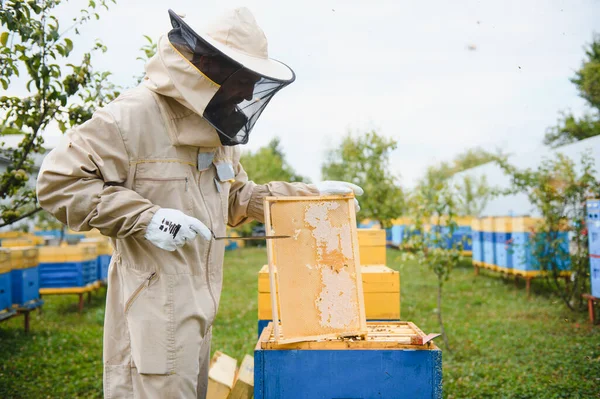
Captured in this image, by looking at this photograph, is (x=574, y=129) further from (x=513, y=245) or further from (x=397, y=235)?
(x=513, y=245)

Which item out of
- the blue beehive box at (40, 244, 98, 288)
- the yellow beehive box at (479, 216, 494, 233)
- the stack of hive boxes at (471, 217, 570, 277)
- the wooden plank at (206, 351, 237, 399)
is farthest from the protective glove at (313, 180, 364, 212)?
the yellow beehive box at (479, 216, 494, 233)

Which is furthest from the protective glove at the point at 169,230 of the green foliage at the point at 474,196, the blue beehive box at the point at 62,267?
the green foliage at the point at 474,196

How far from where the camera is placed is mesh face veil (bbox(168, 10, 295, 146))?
1.76m

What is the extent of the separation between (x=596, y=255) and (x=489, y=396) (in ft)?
7.70

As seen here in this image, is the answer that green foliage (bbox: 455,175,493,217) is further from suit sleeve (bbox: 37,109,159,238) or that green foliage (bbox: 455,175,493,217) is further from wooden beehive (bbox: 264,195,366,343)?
suit sleeve (bbox: 37,109,159,238)

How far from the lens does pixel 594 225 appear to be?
16.8 ft

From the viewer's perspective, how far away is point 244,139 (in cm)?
194

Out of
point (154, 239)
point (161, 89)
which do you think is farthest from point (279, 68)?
point (154, 239)

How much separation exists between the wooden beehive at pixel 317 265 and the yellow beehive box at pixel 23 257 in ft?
14.0

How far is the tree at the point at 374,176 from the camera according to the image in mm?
12578

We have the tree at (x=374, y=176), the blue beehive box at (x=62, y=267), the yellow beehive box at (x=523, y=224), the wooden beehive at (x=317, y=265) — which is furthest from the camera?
the tree at (x=374, y=176)

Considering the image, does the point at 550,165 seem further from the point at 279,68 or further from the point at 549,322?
the point at 279,68

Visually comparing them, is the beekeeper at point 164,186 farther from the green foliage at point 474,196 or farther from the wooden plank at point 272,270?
the green foliage at point 474,196

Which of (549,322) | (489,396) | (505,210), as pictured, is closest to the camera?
(489,396)
